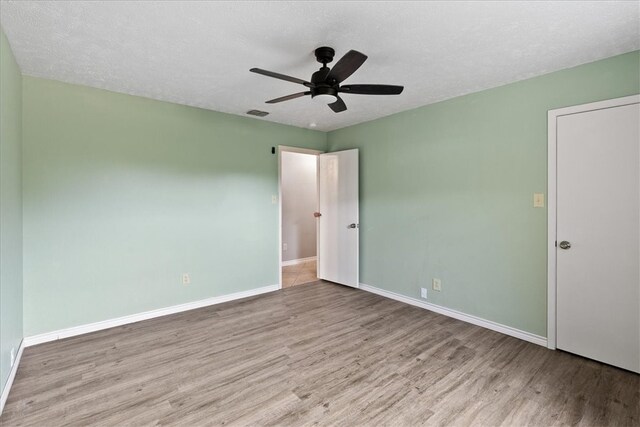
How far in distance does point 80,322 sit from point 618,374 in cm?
473

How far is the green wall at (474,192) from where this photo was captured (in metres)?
2.76

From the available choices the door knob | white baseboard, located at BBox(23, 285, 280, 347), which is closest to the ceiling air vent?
white baseboard, located at BBox(23, 285, 280, 347)

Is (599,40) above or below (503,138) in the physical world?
above

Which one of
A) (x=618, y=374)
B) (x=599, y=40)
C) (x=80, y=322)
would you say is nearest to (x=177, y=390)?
(x=80, y=322)

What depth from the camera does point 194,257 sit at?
3760 millimetres

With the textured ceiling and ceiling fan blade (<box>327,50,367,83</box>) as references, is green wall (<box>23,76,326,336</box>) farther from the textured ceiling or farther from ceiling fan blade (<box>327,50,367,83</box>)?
ceiling fan blade (<box>327,50,367,83</box>)

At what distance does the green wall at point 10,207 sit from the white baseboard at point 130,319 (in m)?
0.21

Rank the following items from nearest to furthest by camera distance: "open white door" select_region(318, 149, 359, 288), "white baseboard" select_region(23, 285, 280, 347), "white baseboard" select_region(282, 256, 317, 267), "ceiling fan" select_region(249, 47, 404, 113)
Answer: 1. "ceiling fan" select_region(249, 47, 404, 113)
2. "white baseboard" select_region(23, 285, 280, 347)
3. "open white door" select_region(318, 149, 359, 288)
4. "white baseboard" select_region(282, 256, 317, 267)

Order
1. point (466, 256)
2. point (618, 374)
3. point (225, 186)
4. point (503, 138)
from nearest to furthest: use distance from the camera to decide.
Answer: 1. point (618, 374)
2. point (503, 138)
3. point (466, 256)
4. point (225, 186)

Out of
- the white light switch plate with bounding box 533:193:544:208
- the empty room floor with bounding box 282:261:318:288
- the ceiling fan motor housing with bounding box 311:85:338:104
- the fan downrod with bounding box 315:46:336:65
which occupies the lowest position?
the empty room floor with bounding box 282:261:318:288

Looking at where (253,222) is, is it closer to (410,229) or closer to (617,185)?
(410,229)

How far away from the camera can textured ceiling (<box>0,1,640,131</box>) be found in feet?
5.99

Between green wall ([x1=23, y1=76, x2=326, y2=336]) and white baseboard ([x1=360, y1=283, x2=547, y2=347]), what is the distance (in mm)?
1699

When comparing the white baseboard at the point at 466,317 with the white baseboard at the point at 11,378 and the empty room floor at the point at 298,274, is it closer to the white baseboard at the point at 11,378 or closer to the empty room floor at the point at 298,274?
the empty room floor at the point at 298,274
